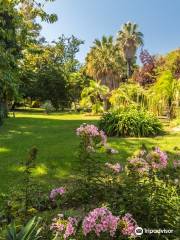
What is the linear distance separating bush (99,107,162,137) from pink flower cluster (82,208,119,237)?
423 inches

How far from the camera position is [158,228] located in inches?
161

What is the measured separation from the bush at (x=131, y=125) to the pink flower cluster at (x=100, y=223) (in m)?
10.7

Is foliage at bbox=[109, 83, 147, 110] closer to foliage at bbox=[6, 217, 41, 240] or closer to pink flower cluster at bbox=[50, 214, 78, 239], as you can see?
foliage at bbox=[6, 217, 41, 240]

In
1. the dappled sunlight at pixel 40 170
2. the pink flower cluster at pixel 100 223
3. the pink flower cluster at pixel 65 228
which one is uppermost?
the pink flower cluster at pixel 100 223

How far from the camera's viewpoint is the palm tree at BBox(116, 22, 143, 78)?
186 ft

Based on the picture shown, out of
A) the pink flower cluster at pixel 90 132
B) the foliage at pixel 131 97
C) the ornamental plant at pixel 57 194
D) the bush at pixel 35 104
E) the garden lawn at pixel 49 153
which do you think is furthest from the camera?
the bush at pixel 35 104

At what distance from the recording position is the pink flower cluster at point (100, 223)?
3.37 meters

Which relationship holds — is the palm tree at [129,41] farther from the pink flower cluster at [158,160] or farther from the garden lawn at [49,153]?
the pink flower cluster at [158,160]

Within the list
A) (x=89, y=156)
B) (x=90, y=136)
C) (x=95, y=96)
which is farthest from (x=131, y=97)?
(x=90, y=136)

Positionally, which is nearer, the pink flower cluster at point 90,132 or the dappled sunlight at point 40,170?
the pink flower cluster at point 90,132

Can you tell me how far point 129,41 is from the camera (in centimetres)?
5688

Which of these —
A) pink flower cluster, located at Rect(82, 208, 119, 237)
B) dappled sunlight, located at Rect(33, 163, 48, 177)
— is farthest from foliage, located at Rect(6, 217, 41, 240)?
dappled sunlight, located at Rect(33, 163, 48, 177)

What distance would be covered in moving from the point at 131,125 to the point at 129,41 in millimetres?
44508

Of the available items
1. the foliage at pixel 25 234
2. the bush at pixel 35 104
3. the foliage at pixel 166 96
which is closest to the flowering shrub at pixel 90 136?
the foliage at pixel 25 234
